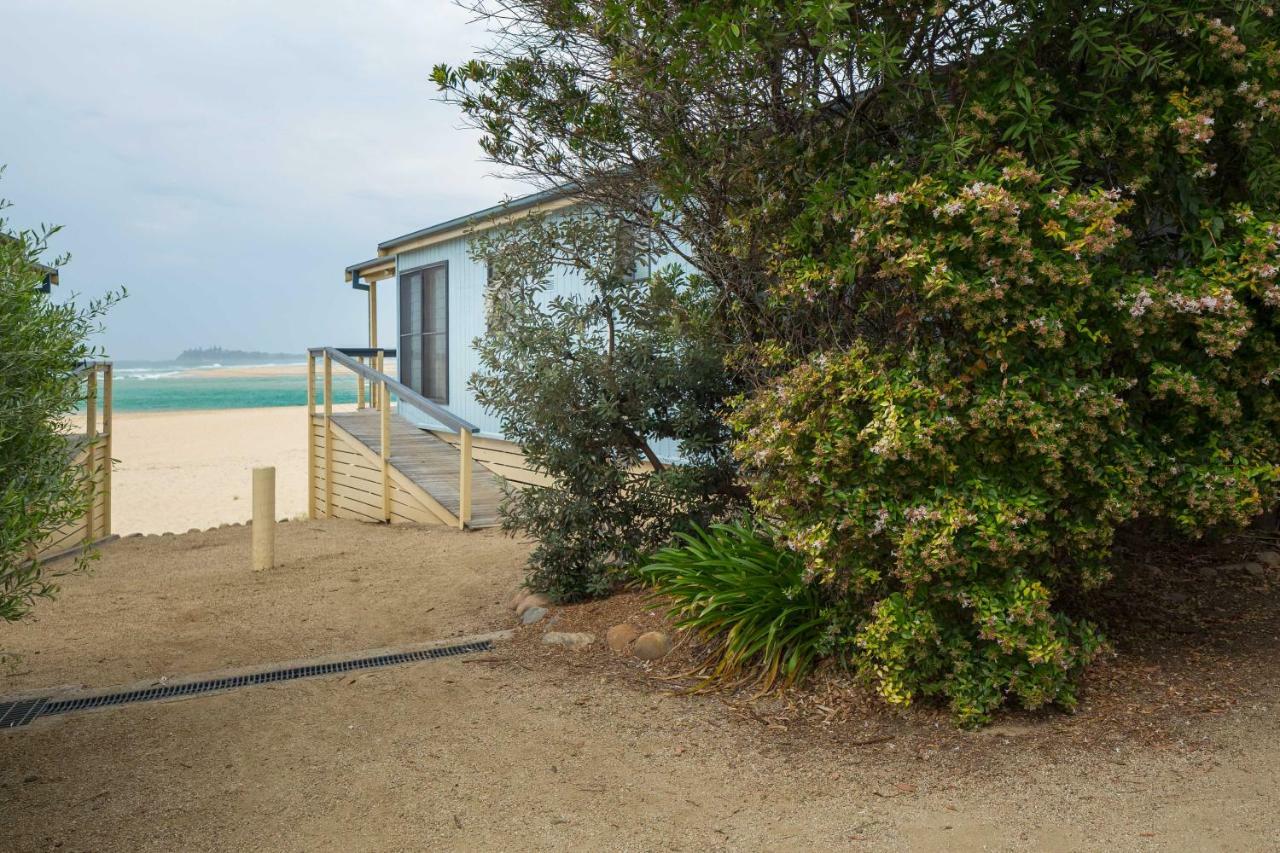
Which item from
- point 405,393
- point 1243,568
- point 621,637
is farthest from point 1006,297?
point 405,393

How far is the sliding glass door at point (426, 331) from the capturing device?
13336mm

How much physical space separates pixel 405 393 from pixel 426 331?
437 centimetres

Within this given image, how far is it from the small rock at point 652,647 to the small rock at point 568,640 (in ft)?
1.24

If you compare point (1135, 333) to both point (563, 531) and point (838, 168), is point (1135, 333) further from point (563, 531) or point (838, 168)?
point (563, 531)

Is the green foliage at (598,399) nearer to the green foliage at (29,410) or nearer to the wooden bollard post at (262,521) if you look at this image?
the green foliage at (29,410)

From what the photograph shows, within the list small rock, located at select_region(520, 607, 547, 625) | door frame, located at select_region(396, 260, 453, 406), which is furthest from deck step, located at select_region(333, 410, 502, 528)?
small rock, located at select_region(520, 607, 547, 625)

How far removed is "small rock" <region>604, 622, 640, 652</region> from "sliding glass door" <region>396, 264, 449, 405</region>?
8584 millimetres

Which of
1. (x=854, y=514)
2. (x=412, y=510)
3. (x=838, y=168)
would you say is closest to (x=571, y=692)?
(x=854, y=514)

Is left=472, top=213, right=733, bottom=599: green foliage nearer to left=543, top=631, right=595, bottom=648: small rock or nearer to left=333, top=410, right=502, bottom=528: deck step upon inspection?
left=543, top=631, right=595, bottom=648: small rock

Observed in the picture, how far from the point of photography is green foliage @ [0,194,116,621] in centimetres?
321

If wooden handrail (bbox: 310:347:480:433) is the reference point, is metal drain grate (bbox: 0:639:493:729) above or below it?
below

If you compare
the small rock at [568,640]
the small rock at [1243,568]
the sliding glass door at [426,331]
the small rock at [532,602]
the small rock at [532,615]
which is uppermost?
the sliding glass door at [426,331]

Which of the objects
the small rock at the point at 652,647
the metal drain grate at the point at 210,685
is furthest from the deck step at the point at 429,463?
the small rock at the point at 652,647

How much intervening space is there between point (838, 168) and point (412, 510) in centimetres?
740
